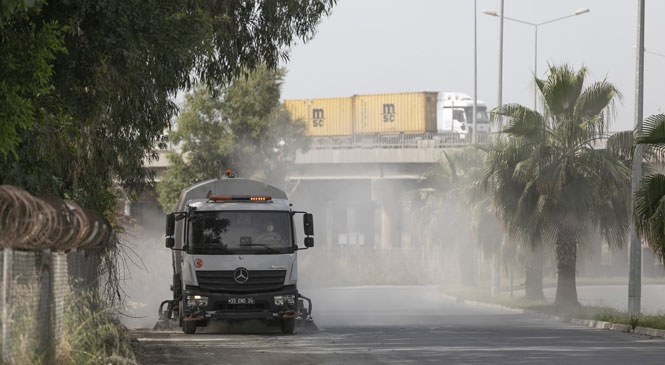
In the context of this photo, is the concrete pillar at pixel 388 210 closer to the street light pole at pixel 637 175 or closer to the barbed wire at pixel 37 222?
the street light pole at pixel 637 175

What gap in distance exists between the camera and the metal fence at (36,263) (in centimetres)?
1187

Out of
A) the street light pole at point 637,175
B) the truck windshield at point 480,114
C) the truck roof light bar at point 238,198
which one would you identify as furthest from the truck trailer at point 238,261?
the truck windshield at point 480,114

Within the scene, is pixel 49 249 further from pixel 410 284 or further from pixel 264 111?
pixel 410 284

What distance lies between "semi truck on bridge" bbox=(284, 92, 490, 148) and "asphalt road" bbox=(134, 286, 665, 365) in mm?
54112

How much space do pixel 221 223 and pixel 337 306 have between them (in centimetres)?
2182

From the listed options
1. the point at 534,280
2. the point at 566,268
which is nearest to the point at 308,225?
the point at 566,268

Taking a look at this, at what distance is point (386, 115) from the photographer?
96.0m

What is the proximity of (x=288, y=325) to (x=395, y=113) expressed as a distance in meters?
68.7

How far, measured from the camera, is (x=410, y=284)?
269 ft

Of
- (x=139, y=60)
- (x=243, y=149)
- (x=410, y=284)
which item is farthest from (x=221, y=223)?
(x=410, y=284)

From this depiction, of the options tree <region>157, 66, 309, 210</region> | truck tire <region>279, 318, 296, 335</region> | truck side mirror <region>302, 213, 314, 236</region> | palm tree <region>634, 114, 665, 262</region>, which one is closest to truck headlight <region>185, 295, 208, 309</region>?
truck tire <region>279, 318, 296, 335</region>

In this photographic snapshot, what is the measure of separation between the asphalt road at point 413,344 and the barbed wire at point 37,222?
5.15 metres

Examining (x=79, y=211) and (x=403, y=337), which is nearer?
(x=79, y=211)

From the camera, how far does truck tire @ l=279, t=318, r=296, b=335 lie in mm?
27359
